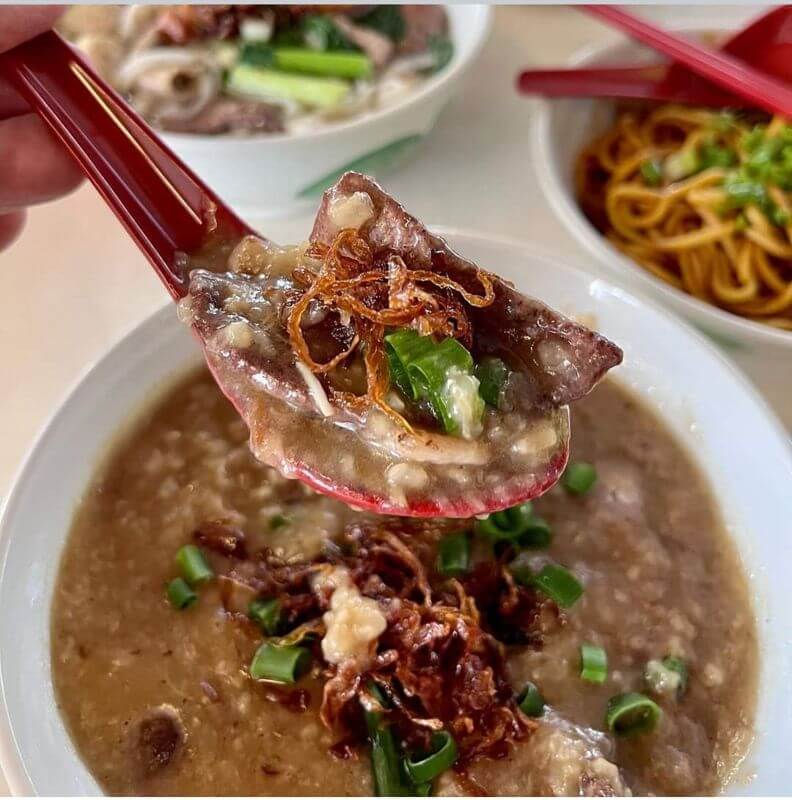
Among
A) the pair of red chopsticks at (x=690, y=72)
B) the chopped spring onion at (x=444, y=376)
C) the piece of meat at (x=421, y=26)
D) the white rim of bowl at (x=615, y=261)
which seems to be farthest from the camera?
the piece of meat at (x=421, y=26)

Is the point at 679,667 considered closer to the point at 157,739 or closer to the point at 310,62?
→ the point at 157,739

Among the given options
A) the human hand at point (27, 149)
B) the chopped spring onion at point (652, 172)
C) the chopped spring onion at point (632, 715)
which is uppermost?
the human hand at point (27, 149)

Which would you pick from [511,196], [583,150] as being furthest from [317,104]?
[583,150]

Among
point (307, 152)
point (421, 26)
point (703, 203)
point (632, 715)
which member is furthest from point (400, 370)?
point (421, 26)

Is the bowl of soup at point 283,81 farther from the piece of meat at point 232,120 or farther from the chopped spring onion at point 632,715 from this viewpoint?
the chopped spring onion at point 632,715

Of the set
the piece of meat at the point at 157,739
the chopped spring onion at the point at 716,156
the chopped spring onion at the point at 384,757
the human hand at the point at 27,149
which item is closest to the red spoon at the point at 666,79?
the chopped spring onion at the point at 716,156
